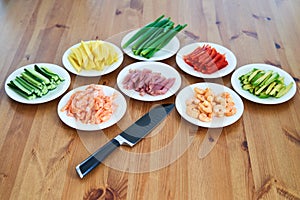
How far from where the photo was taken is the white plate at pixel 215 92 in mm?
1179

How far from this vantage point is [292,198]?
999 millimetres

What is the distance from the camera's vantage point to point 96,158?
1068 millimetres

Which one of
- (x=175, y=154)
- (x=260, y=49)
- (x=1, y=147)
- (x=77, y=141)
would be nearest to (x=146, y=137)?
(x=175, y=154)

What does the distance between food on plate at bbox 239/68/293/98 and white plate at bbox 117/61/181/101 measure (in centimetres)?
26

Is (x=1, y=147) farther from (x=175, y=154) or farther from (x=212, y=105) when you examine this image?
(x=212, y=105)

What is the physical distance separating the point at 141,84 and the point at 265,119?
1.52ft

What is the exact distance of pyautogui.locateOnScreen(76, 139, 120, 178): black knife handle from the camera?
1.03 meters

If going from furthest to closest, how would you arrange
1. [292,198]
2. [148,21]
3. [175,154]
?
[148,21], [175,154], [292,198]

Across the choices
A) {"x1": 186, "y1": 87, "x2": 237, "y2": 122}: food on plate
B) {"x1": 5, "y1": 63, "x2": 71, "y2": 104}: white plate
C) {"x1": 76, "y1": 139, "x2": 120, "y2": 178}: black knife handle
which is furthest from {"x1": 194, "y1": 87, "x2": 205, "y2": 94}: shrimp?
{"x1": 5, "y1": 63, "x2": 71, "y2": 104}: white plate

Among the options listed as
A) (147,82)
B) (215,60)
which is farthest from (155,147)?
(215,60)

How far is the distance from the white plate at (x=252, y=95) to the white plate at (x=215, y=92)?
1.6 inches

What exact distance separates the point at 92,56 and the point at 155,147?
508 mm

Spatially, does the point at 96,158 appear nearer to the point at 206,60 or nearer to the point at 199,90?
the point at 199,90

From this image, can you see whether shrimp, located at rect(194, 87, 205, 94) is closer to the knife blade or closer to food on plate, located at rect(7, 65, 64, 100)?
the knife blade
